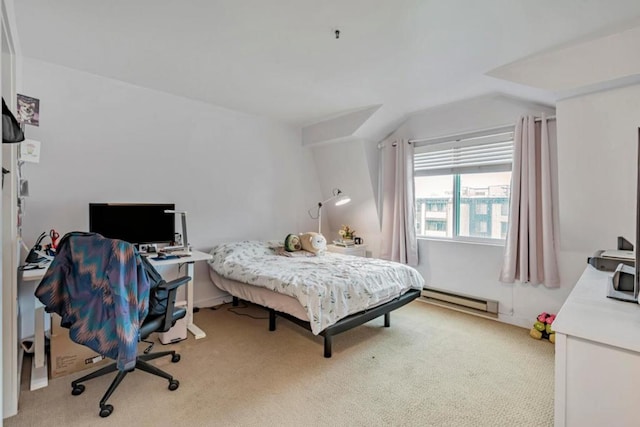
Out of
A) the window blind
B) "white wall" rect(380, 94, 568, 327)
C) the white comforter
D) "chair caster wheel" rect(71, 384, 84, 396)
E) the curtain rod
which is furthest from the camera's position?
the window blind

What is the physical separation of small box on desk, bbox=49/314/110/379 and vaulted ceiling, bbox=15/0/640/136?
201cm

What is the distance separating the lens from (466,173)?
141 inches

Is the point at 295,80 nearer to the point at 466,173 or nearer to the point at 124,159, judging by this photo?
the point at 124,159

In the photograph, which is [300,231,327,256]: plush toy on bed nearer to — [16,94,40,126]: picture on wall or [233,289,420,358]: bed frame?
[233,289,420,358]: bed frame

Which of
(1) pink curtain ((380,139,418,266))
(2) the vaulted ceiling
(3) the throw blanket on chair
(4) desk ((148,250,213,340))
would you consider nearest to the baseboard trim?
(1) pink curtain ((380,139,418,266))

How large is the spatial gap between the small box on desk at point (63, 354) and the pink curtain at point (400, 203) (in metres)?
3.23

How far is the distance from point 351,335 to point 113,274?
6.61 feet

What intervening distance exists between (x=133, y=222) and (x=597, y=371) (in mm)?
3190

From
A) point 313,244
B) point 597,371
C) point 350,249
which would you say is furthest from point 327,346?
point 350,249

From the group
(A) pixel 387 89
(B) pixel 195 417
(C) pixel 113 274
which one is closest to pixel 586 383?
(B) pixel 195 417

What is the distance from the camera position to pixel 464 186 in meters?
3.65

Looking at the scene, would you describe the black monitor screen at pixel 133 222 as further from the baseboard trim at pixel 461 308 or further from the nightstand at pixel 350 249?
the baseboard trim at pixel 461 308

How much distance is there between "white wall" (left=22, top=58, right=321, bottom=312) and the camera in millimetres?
2611

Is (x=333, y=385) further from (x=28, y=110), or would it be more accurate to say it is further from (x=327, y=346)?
(x=28, y=110)
